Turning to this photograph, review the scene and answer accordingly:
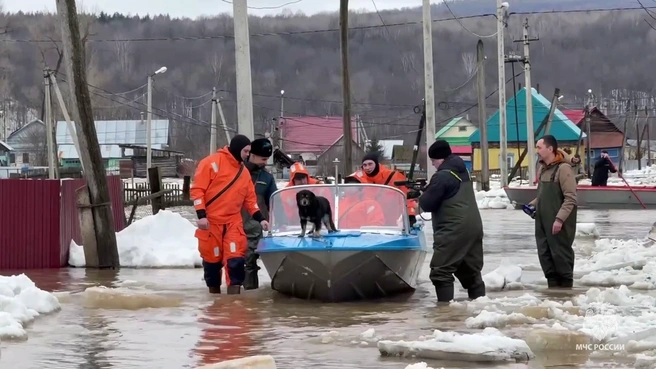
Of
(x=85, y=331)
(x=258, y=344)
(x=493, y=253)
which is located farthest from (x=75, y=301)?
(x=493, y=253)

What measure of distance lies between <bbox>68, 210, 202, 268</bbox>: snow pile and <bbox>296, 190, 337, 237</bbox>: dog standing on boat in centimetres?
556

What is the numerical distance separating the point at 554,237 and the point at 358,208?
7.83 feet

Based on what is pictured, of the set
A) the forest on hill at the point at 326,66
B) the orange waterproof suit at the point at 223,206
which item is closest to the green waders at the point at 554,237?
the orange waterproof suit at the point at 223,206

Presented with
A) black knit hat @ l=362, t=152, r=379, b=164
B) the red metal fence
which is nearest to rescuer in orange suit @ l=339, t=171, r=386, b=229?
black knit hat @ l=362, t=152, r=379, b=164

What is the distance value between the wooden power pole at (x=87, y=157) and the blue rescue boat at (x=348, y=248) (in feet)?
14.2

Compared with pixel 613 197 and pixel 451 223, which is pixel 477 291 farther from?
pixel 613 197

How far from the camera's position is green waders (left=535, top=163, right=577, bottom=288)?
45.1 feet

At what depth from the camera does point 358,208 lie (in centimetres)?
1345

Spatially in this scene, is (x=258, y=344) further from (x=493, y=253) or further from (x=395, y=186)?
(x=493, y=253)

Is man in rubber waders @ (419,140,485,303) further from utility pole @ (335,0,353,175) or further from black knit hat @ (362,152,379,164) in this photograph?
utility pole @ (335,0,353,175)

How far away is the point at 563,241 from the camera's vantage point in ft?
45.2

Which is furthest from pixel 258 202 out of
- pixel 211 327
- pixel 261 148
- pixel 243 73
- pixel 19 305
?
pixel 243 73

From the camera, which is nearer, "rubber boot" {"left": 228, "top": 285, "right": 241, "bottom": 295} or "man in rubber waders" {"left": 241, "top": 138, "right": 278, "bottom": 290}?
"rubber boot" {"left": 228, "top": 285, "right": 241, "bottom": 295}

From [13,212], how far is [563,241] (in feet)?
26.1
